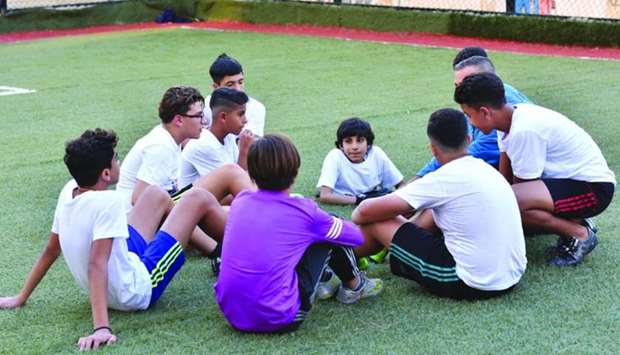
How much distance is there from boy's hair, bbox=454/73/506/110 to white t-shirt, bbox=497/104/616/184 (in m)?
0.15

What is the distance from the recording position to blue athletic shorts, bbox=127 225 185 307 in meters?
4.39

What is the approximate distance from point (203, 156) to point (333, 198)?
40.0 inches

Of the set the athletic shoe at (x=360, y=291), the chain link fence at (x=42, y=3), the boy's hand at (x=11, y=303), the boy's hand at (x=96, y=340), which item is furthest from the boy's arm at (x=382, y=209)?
the chain link fence at (x=42, y=3)

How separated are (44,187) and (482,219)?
358cm

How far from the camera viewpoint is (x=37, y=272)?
4.31m

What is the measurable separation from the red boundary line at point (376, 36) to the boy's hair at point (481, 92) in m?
7.79

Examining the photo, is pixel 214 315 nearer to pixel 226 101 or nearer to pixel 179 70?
pixel 226 101

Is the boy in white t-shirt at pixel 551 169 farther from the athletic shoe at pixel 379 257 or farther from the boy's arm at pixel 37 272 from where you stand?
the boy's arm at pixel 37 272

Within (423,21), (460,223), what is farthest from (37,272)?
(423,21)

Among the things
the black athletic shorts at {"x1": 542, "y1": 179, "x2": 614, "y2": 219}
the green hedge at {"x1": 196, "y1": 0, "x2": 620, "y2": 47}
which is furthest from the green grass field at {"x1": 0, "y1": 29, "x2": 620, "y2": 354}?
the green hedge at {"x1": 196, "y1": 0, "x2": 620, "y2": 47}

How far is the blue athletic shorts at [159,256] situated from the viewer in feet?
14.4

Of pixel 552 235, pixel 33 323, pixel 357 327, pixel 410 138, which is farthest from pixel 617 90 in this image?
pixel 33 323

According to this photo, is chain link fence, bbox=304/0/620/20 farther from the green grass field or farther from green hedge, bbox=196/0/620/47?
the green grass field

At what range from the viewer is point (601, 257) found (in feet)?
16.4
